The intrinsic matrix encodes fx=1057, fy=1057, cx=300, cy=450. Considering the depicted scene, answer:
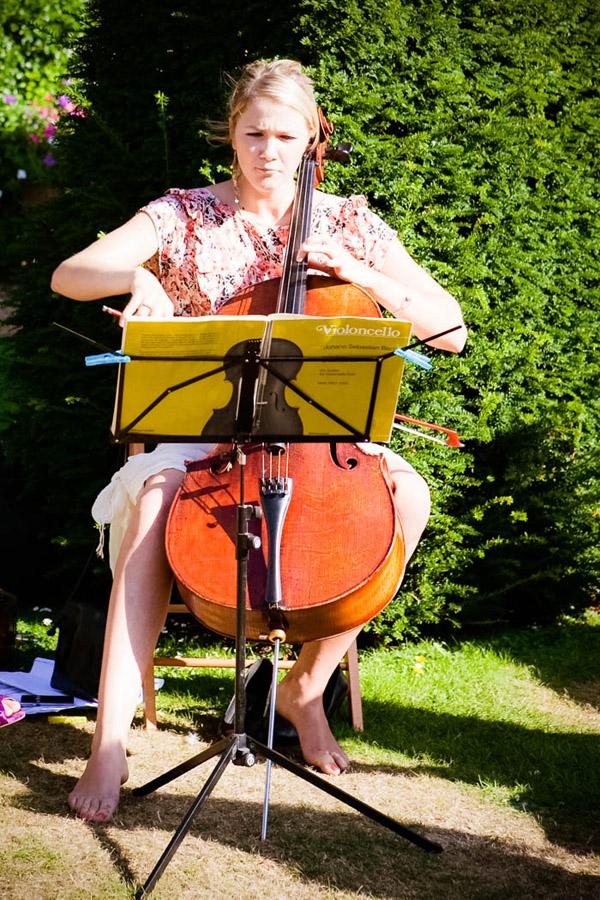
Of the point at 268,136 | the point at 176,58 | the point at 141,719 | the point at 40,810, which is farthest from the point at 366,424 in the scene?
the point at 176,58

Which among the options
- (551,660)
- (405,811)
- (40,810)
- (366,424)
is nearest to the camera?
(366,424)

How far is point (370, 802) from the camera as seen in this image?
2.81 m

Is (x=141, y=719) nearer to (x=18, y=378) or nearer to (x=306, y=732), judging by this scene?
(x=306, y=732)

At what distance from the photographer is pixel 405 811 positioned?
2771 mm

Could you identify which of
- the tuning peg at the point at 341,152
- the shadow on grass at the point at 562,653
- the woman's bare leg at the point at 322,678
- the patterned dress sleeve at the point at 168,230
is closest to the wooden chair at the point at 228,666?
the woman's bare leg at the point at 322,678

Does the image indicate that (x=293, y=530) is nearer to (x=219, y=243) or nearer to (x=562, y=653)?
(x=219, y=243)

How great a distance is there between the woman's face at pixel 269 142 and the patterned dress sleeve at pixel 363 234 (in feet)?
0.78

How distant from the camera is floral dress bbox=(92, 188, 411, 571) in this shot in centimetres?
304

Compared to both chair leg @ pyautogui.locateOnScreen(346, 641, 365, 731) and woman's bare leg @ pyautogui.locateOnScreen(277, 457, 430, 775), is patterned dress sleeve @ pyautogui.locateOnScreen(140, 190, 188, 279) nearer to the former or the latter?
woman's bare leg @ pyautogui.locateOnScreen(277, 457, 430, 775)

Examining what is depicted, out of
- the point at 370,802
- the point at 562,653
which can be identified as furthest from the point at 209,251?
the point at 562,653

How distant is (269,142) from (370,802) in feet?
6.03

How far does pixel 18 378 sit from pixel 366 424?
270 centimetres

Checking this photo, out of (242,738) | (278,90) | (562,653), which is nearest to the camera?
(242,738)

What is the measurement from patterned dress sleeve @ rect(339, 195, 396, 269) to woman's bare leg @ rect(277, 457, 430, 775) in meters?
0.62
